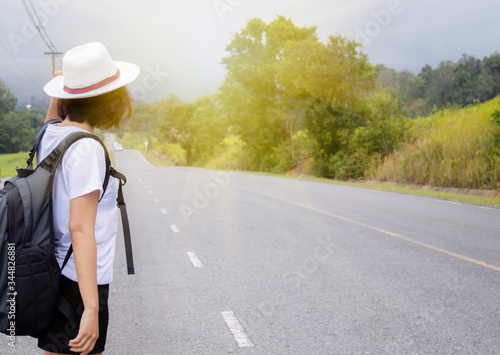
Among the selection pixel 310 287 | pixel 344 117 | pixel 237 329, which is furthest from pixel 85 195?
pixel 344 117

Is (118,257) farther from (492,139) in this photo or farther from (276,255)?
(492,139)

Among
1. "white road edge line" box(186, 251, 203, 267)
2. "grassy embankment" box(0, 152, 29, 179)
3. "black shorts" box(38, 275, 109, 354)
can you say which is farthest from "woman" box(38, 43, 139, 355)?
"grassy embankment" box(0, 152, 29, 179)

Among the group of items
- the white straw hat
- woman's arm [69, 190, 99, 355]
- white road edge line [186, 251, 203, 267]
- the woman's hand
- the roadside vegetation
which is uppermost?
the roadside vegetation

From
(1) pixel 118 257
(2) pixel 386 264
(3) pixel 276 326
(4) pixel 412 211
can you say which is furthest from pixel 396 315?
(4) pixel 412 211

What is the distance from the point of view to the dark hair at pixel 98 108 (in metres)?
2.23

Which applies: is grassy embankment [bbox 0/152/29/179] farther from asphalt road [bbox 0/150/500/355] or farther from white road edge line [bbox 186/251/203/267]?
white road edge line [bbox 186/251/203/267]

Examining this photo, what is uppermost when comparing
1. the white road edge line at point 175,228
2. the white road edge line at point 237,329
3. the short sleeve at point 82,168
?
the short sleeve at point 82,168

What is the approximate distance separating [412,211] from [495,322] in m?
8.45

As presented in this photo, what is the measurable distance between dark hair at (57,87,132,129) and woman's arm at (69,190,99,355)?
0.40 meters

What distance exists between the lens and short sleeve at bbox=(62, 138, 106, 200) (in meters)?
1.98

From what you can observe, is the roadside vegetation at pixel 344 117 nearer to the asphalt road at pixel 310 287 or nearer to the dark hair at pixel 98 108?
the asphalt road at pixel 310 287

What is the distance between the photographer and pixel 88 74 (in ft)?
7.15

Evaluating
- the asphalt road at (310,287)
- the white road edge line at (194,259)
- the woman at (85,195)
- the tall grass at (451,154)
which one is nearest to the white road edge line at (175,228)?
the asphalt road at (310,287)

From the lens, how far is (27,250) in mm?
1916
